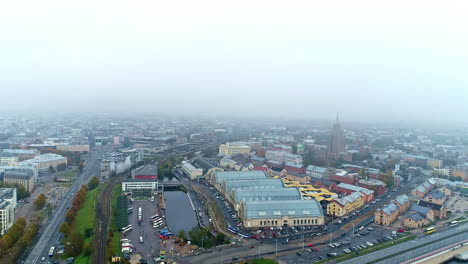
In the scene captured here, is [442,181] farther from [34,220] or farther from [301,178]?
[34,220]

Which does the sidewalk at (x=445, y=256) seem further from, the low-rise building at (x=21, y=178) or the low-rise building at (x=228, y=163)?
the low-rise building at (x=21, y=178)

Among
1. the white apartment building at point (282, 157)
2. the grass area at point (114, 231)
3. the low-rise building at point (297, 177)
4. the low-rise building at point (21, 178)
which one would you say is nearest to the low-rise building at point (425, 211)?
the low-rise building at point (297, 177)

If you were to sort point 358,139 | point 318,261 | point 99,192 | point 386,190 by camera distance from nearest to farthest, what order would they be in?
point 318,261, point 99,192, point 386,190, point 358,139

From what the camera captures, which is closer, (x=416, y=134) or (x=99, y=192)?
(x=99, y=192)

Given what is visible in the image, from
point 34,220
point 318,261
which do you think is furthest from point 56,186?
point 318,261

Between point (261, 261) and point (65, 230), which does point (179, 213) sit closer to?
point (65, 230)

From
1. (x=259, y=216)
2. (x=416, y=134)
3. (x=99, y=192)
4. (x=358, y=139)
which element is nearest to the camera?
(x=259, y=216)
